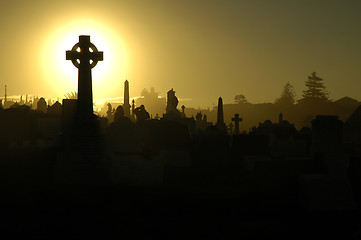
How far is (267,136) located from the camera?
20.9 meters

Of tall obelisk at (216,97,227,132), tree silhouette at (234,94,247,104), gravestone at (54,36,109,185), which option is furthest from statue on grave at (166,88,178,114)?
tree silhouette at (234,94,247,104)

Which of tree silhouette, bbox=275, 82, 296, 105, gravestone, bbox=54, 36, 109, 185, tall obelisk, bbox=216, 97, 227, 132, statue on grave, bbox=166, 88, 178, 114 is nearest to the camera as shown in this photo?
gravestone, bbox=54, 36, 109, 185

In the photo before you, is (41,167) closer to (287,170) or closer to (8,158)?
(8,158)

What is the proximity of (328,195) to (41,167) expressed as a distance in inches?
334

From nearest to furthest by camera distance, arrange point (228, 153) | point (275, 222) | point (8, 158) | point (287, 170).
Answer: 1. point (275, 222)
2. point (287, 170)
3. point (8, 158)
4. point (228, 153)

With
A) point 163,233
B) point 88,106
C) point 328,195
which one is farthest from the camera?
point 88,106

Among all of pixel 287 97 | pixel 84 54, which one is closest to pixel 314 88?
pixel 287 97

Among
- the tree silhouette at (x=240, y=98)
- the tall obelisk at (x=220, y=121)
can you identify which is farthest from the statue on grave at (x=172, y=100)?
the tree silhouette at (x=240, y=98)

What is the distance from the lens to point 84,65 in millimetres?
15602

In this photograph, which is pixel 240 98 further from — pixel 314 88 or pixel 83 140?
pixel 83 140

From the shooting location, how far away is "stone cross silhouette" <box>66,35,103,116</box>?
1551 cm

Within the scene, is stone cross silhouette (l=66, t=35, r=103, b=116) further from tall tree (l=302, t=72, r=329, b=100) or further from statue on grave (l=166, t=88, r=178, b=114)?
tall tree (l=302, t=72, r=329, b=100)

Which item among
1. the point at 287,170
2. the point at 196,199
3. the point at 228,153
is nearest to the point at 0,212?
the point at 196,199

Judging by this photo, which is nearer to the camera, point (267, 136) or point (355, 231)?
point (355, 231)
